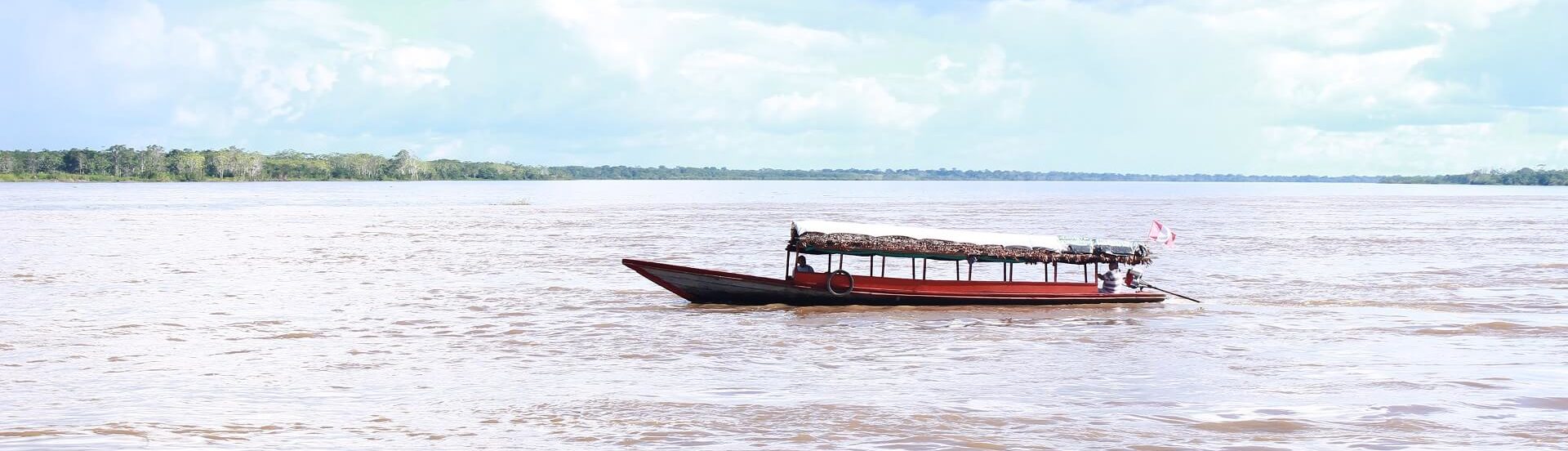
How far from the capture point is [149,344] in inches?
719

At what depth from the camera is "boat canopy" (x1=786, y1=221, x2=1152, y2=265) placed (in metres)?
23.3

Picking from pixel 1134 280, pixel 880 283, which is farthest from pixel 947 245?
pixel 1134 280

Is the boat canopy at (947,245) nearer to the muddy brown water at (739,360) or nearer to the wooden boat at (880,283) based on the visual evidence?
the wooden boat at (880,283)

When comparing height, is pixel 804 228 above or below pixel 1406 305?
above

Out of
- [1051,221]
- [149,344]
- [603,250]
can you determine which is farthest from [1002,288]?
[1051,221]

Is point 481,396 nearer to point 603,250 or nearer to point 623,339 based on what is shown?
point 623,339

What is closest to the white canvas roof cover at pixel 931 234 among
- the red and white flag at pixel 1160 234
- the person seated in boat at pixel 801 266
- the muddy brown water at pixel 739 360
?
the person seated in boat at pixel 801 266

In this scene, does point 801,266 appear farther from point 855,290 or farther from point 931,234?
point 931,234

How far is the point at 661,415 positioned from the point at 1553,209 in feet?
301

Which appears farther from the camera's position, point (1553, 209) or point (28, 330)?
point (1553, 209)

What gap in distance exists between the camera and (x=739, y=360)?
17062mm

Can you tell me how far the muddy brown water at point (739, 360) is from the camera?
12266 millimetres

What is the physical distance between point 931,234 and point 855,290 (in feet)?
6.27

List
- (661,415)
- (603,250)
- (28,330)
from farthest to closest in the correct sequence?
(603,250)
(28,330)
(661,415)
